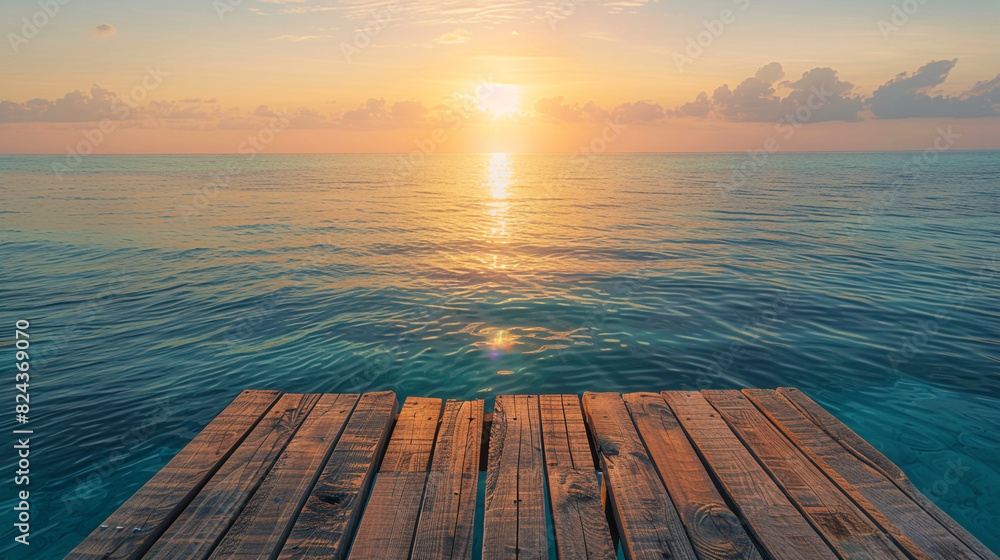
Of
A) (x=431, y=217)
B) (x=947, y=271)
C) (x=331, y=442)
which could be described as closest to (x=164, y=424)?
(x=331, y=442)

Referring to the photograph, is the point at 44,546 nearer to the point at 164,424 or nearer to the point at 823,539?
the point at 164,424

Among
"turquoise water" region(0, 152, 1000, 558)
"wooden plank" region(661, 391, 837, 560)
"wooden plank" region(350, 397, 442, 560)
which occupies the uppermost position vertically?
"wooden plank" region(661, 391, 837, 560)

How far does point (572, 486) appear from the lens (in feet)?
12.1

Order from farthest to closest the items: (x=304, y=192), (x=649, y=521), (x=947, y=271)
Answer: (x=304, y=192), (x=947, y=271), (x=649, y=521)

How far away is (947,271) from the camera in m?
17.4

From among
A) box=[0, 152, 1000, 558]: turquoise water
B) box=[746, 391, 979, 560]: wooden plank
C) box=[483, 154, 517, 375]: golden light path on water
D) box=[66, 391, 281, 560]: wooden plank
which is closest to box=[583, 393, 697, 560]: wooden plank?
box=[746, 391, 979, 560]: wooden plank

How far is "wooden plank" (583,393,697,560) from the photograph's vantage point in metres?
3.12

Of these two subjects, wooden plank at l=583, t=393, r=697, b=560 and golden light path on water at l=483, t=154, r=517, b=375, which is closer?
wooden plank at l=583, t=393, r=697, b=560

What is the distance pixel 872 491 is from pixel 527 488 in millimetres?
2466

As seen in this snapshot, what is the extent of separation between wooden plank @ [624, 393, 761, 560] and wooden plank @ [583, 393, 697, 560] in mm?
69

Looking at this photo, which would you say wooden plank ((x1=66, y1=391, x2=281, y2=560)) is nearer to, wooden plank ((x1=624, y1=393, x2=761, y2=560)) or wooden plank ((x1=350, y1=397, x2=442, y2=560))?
wooden plank ((x1=350, y1=397, x2=442, y2=560))

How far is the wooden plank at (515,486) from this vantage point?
10.3ft

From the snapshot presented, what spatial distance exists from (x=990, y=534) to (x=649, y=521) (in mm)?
5019

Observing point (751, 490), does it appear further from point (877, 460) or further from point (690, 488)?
point (877, 460)
